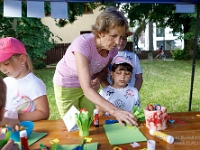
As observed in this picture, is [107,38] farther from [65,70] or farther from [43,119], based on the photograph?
[43,119]

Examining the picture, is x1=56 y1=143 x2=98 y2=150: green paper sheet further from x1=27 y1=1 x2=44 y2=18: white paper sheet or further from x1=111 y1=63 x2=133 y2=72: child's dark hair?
x1=27 y1=1 x2=44 y2=18: white paper sheet

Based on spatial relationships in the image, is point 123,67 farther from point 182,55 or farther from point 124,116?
point 182,55

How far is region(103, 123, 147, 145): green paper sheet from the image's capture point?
1.25 meters

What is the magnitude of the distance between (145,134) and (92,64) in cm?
73

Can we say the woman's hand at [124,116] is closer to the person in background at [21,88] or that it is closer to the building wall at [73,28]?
the person in background at [21,88]

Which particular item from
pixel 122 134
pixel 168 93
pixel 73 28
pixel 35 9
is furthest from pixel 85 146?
pixel 73 28

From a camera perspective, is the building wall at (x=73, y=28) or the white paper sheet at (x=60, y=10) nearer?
the white paper sheet at (x=60, y=10)

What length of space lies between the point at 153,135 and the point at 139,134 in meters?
0.08

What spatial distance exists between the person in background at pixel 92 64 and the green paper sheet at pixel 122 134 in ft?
0.16

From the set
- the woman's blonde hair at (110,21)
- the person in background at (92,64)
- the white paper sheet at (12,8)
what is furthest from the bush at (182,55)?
the woman's blonde hair at (110,21)

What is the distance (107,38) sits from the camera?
1.61 metres

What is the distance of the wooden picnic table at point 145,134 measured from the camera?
1196mm

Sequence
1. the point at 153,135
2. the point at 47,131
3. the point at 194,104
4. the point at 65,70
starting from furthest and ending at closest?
1. the point at 194,104
2. the point at 65,70
3. the point at 47,131
4. the point at 153,135

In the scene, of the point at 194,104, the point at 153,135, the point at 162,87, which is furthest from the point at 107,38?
the point at 162,87
